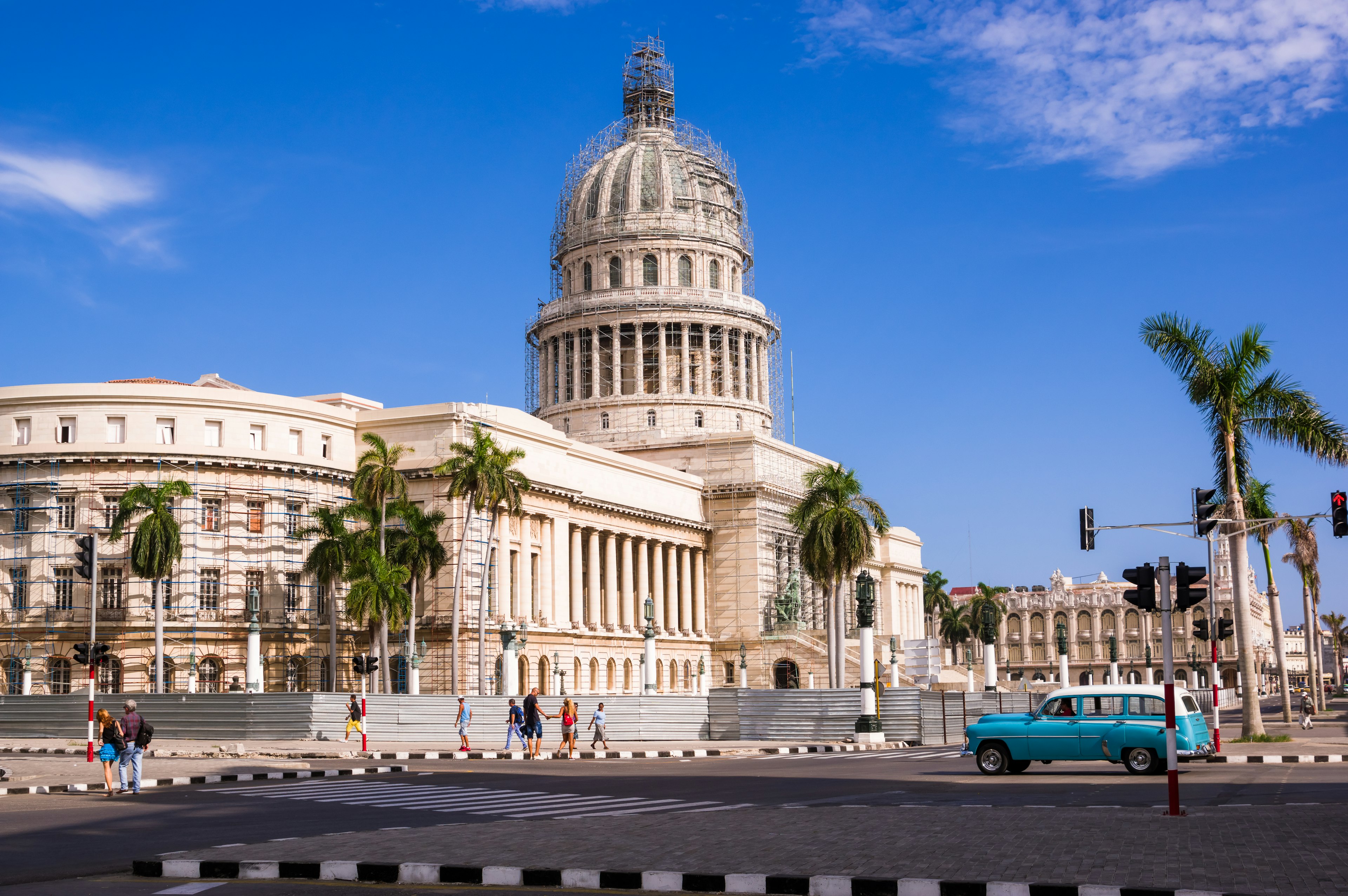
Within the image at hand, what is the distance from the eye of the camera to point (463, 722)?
43.1 m

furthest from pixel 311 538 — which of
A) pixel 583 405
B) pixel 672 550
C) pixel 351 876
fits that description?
pixel 351 876

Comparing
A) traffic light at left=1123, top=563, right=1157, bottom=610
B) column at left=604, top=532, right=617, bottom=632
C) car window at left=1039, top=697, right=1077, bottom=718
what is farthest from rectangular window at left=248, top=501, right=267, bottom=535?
Result: traffic light at left=1123, top=563, right=1157, bottom=610

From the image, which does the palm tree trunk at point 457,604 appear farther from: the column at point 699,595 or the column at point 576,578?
the column at point 699,595

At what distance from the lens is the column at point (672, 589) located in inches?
3711

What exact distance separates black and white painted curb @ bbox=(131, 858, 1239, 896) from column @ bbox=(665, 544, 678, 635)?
7970cm

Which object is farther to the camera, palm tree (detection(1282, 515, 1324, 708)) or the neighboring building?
the neighboring building

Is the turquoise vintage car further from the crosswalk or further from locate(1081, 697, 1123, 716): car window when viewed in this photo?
the crosswalk

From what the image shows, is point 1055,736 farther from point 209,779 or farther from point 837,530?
point 837,530

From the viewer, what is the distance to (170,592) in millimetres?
65812

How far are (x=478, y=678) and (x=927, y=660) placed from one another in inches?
873

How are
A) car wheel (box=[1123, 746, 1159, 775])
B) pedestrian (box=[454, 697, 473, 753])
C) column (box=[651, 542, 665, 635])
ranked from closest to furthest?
car wheel (box=[1123, 746, 1159, 775]), pedestrian (box=[454, 697, 473, 753]), column (box=[651, 542, 665, 635])

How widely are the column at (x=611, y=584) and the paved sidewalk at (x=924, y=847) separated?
6870 centimetres

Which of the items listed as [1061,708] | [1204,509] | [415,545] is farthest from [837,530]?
[1061,708]

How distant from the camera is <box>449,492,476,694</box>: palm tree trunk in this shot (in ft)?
214
